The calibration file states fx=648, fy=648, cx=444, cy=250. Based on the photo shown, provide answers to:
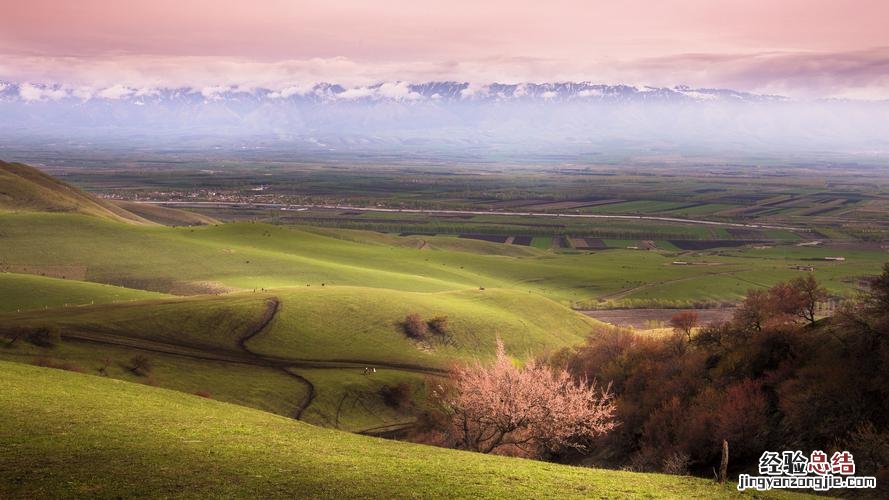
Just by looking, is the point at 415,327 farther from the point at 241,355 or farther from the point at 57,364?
the point at 57,364

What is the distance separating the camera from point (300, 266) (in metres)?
152

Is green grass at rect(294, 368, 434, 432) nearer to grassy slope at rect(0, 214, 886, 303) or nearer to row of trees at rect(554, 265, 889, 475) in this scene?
row of trees at rect(554, 265, 889, 475)

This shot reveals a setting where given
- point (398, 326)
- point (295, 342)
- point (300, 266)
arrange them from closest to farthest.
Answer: point (295, 342) → point (398, 326) → point (300, 266)

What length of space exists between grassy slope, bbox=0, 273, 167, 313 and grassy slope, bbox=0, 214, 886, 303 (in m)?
16.7

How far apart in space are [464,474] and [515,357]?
217 ft

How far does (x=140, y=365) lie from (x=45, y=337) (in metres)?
11.6

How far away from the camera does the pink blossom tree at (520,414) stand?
4828 cm

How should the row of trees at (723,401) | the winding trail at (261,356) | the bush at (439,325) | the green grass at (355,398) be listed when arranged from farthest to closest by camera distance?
the bush at (439,325) → the winding trail at (261,356) → the green grass at (355,398) → the row of trees at (723,401)

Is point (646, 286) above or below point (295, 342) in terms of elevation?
below

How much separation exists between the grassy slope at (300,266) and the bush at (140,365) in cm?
5896

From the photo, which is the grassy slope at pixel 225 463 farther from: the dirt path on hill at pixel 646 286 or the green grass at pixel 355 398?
the dirt path on hill at pixel 646 286

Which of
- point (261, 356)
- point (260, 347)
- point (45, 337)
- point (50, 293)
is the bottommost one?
point (261, 356)

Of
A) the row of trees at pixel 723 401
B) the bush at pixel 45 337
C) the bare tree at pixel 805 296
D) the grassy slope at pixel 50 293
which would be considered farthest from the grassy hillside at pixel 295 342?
the bare tree at pixel 805 296

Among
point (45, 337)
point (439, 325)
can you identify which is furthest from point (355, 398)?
point (45, 337)
